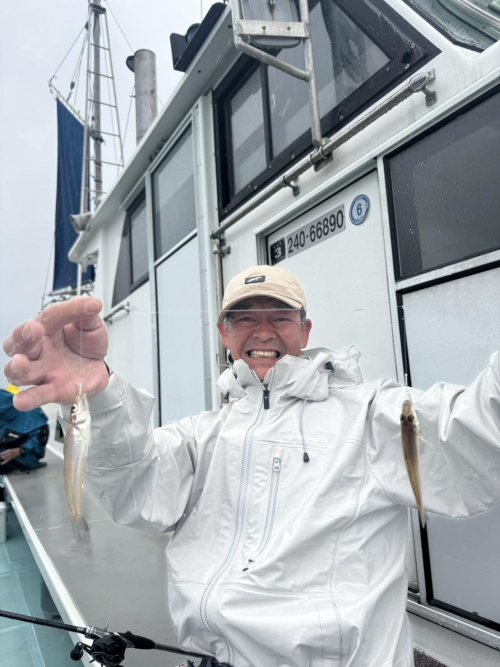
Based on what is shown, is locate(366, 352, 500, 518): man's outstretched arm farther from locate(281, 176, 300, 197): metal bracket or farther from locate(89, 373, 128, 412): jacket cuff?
locate(281, 176, 300, 197): metal bracket

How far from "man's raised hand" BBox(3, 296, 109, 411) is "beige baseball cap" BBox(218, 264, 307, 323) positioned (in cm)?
69

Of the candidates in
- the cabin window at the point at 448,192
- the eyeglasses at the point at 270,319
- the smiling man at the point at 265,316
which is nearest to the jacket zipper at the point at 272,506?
the smiling man at the point at 265,316

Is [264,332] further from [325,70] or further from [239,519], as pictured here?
[325,70]

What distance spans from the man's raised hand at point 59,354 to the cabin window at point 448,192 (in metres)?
1.47

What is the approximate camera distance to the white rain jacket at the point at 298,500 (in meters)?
1.42

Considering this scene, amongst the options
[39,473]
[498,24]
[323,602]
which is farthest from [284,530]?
[39,473]

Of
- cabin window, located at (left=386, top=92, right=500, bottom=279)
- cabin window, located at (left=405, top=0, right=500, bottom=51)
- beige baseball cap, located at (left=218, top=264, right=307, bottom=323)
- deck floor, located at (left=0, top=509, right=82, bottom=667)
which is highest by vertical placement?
cabin window, located at (left=405, top=0, right=500, bottom=51)

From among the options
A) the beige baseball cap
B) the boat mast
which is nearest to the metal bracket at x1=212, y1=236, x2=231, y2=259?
the boat mast

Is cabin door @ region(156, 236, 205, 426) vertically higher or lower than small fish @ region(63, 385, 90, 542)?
higher

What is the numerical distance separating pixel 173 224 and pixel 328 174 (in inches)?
98.0

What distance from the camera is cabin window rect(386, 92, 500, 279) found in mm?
1881

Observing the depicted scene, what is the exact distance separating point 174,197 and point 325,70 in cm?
233

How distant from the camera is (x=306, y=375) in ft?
5.73

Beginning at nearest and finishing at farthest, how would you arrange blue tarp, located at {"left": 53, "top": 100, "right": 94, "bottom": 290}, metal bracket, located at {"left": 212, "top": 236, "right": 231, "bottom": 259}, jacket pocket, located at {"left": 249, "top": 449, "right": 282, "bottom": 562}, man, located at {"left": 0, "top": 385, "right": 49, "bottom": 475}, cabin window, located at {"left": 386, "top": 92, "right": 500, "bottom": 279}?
jacket pocket, located at {"left": 249, "top": 449, "right": 282, "bottom": 562} < cabin window, located at {"left": 386, "top": 92, "right": 500, "bottom": 279} < metal bracket, located at {"left": 212, "top": 236, "right": 231, "bottom": 259} < man, located at {"left": 0, "top": 385, "right": 49, "bottom": 475} < blue tarp, located at {"left": 53, "top": 100, "right": 94, "bottom": 290}
